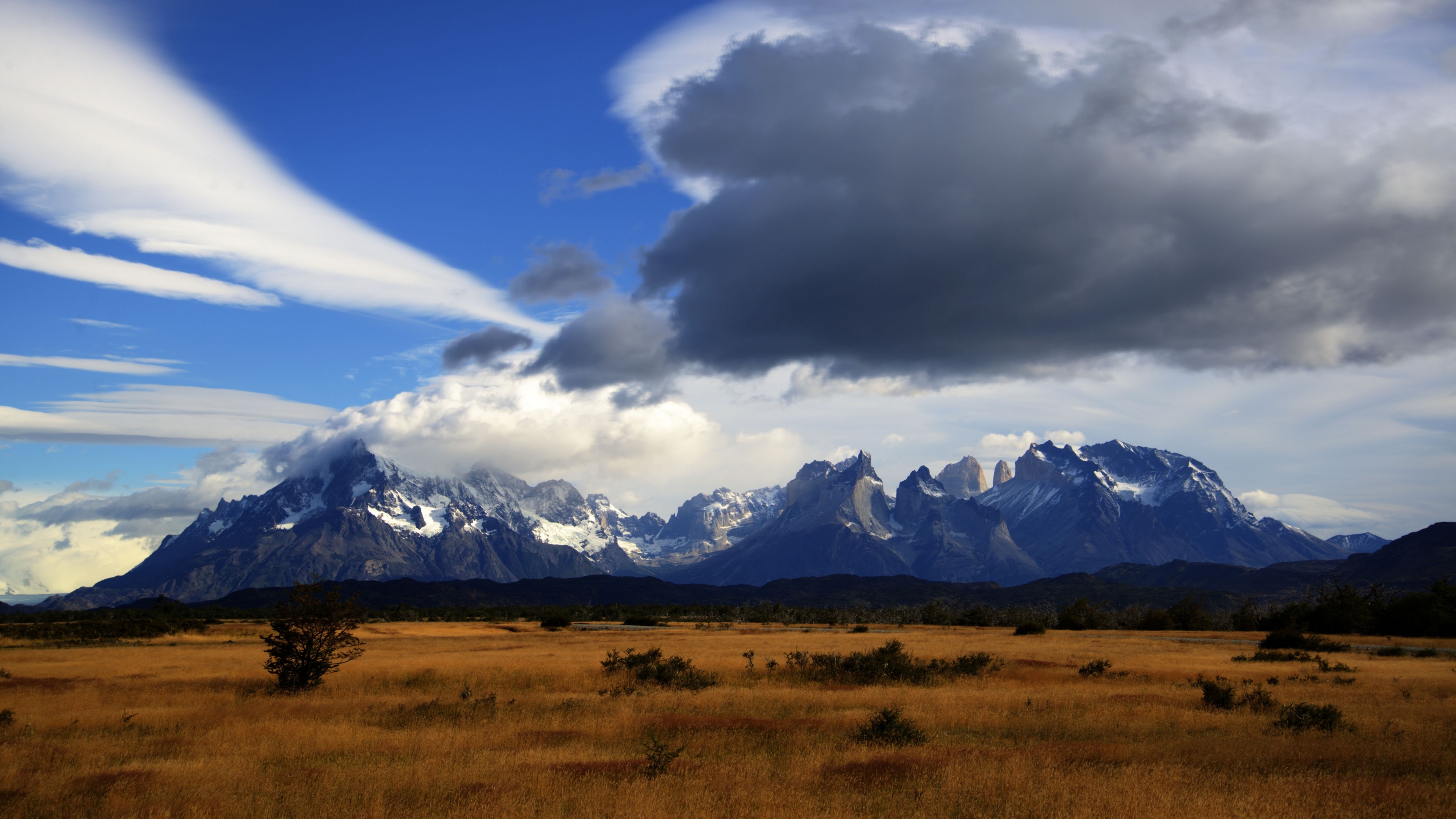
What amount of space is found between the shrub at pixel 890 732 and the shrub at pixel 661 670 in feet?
37.2

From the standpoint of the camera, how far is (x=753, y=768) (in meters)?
17.2

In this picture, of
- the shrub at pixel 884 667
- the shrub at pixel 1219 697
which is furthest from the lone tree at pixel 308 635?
the shrub at pixel 1219 697

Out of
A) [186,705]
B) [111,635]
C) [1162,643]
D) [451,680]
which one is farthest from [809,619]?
[186,705]

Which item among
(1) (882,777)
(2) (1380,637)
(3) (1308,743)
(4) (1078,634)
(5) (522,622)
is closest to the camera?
(1) (882,777)

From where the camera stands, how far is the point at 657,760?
17000 millimetres

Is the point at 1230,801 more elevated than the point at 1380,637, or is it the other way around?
the point at 1230,801

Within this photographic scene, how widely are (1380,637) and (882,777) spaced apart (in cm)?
7505

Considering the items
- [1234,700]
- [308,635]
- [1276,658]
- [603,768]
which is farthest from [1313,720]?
[308,635]

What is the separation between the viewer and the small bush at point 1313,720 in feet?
70.0

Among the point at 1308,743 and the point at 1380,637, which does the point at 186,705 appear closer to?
the point at 1308,743

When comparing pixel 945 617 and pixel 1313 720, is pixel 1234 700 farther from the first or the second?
pixel 945 617

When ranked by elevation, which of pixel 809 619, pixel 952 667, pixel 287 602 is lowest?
pixel 809 619

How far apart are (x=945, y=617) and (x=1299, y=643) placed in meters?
71.8

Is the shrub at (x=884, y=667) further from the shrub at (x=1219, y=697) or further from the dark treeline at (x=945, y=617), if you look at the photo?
the dark treeline at (x=945, y=617)
